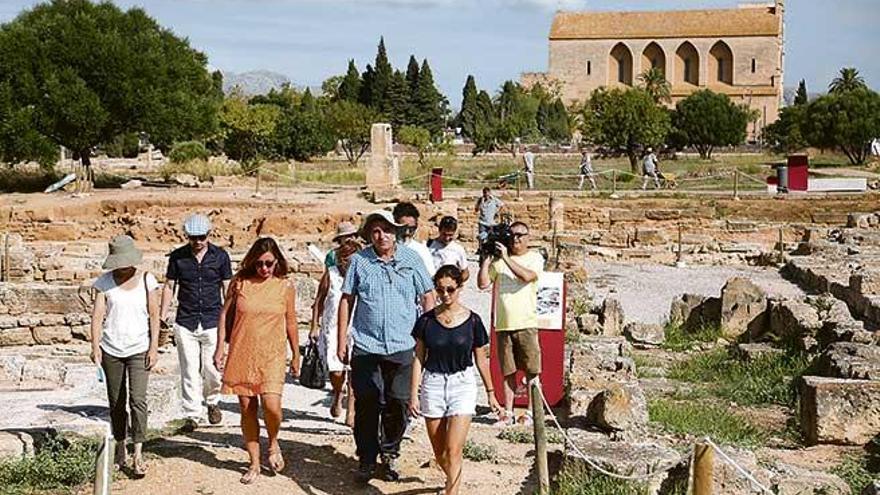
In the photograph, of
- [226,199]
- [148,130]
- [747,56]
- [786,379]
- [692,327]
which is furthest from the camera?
[747,56]

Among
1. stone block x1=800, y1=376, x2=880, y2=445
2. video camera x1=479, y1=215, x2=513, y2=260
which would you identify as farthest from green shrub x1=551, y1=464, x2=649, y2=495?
stone block x1=800, y1=376, x2=880, y2=445

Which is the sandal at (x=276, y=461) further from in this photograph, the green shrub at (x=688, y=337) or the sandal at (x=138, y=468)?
the green shrub at (x=688, y=337)

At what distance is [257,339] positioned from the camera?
22.0 ft

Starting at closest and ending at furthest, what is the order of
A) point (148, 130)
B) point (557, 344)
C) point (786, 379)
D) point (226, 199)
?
point (557, 344) → point (786, 379) → point (226, 199) → point (148, 130)

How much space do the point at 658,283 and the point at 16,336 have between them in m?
10.7

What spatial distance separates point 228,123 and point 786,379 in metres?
42.9

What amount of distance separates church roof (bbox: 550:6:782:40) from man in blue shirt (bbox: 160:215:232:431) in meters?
86.2

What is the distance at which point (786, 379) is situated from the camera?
10.4 meters

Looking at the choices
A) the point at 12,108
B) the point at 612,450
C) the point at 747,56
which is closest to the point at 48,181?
the point at 12,108

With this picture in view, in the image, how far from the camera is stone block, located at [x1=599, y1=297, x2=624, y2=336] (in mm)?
13383

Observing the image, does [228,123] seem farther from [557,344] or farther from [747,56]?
[747,56]

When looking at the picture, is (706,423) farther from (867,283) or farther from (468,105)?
(468,105)

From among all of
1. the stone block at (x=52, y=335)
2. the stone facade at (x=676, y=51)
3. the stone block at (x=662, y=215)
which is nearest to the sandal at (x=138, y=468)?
the stone block at (x=52, y=335)

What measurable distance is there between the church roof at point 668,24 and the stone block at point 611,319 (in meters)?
80.0
